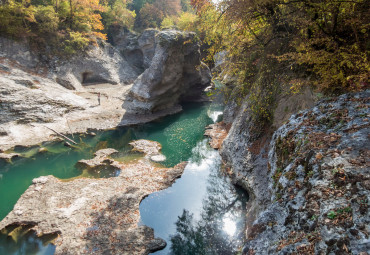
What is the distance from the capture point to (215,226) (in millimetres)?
9023

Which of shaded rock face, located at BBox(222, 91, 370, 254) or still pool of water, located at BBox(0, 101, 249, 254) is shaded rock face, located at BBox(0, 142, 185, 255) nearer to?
still pool of water, located at BBox(0, 101, 249, 254)

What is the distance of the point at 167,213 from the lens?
32.9 feet

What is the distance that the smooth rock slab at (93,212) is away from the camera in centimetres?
802

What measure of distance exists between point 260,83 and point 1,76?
22.2m

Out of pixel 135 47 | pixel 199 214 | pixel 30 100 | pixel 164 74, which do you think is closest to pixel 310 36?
pixel 199 214

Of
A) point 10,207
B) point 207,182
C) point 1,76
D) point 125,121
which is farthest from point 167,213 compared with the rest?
point 1,76

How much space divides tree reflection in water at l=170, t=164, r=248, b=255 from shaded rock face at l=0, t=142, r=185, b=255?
1.07 metres

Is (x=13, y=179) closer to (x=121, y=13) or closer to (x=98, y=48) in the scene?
(x=98, y=48)

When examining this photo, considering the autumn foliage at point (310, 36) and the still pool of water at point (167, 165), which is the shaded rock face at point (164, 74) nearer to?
the still pool of water at point (167, 165)

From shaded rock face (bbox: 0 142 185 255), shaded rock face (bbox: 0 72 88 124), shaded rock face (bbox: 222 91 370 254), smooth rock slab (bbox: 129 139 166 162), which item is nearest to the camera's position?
shaded rock face (bbox: 222 91 370 254)

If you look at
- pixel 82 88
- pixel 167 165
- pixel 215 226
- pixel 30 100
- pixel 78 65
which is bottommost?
pixel 215 226

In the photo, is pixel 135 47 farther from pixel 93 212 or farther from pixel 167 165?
pixel 93 212

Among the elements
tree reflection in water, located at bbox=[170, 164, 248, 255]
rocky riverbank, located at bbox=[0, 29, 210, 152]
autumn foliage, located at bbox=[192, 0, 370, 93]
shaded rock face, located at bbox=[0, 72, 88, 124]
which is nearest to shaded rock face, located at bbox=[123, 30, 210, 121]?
rocky riverbank, located at bbox=[0, 29, 210, 152]

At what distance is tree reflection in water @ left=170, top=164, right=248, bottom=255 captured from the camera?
807 centimetres
